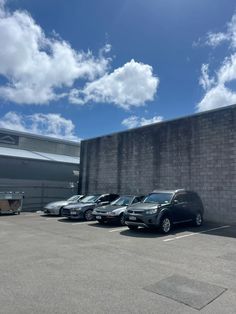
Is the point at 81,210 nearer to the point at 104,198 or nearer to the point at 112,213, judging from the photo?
the point at 104,198

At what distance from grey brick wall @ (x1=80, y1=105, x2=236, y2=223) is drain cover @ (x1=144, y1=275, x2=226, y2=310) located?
29.7ft

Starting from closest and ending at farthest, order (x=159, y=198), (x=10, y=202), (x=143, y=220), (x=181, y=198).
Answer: (x=143, y=220) < (x=159, y=198) < (x=181, y=198) < (x=10, y=202)

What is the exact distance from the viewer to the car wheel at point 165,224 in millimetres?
9645

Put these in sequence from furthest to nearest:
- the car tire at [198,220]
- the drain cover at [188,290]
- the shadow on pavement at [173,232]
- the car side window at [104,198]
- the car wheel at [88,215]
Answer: the car side window at [104,198]
the car wheel at [88,215]
the car tire at [198,220]
the shadow on pavement at [173,232]
the drain cover at [188,290]

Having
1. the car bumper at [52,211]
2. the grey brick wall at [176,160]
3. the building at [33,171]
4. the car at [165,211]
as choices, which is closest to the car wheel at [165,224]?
the car at [165,211]

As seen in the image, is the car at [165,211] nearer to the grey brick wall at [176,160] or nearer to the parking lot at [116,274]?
the parking lot at [116,274]

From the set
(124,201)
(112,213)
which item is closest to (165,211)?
(112,213)

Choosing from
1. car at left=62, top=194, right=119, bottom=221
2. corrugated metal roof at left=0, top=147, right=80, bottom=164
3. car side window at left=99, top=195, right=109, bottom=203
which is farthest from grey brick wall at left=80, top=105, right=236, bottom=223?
car at left=62, top=194, right=119, bottom=221

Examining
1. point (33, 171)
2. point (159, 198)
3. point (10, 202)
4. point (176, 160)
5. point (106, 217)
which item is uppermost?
point (176, 160)

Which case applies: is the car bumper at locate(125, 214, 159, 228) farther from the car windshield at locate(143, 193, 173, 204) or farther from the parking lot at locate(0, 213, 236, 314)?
the car windshield at locate(143, 193, 173, 204)

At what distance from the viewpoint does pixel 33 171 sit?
2053 centimetres

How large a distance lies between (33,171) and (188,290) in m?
18.1

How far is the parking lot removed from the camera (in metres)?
3.75

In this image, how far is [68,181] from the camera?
2258cm
